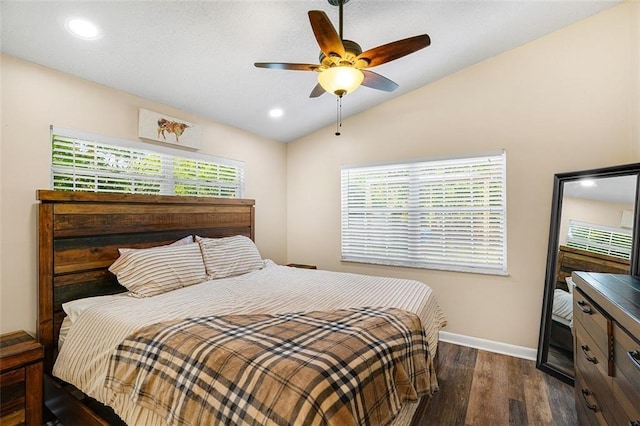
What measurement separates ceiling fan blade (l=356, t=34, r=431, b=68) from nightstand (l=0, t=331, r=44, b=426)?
2.63 meters

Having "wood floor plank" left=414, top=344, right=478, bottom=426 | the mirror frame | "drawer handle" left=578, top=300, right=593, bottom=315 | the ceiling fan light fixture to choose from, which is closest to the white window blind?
the mirror frame

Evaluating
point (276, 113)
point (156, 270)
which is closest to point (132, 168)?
point (156, 270)

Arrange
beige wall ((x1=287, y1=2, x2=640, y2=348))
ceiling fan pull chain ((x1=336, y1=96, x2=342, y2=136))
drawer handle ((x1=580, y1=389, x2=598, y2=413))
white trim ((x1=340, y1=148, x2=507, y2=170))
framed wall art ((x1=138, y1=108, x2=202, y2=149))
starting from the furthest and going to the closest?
ceiling fan pull chain ((x1=336, y1=96, x2=342, y2=136))
white trim ((x1=340, y1=148, x2=507, y2=170))
framed wall art ((x1=138, y1=108, x2=202, y2=149))
beige wall ((x1=287, y1=2, x2=640, y2=348))
drawer handle ((x1=580, y1=389, x2=598, y2=413))

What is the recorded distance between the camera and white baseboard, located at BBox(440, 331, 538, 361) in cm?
286

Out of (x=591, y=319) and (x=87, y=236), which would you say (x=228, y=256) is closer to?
(x=87, y=236)

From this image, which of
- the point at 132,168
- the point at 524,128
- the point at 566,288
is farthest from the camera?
the point at 524,128

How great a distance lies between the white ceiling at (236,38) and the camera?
1825 mm

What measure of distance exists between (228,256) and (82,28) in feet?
6.51

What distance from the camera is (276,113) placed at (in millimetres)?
3432

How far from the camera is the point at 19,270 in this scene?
2014 mm

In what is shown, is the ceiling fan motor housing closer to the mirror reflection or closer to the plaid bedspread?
the plaid bedspread

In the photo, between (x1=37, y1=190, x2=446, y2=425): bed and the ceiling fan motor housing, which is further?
the ceiling fan motor housing

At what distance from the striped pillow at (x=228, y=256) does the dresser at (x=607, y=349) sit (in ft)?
8.58

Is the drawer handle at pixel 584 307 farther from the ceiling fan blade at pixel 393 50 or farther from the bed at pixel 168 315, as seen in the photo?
the ceiling fan blade at pixel 393 50
